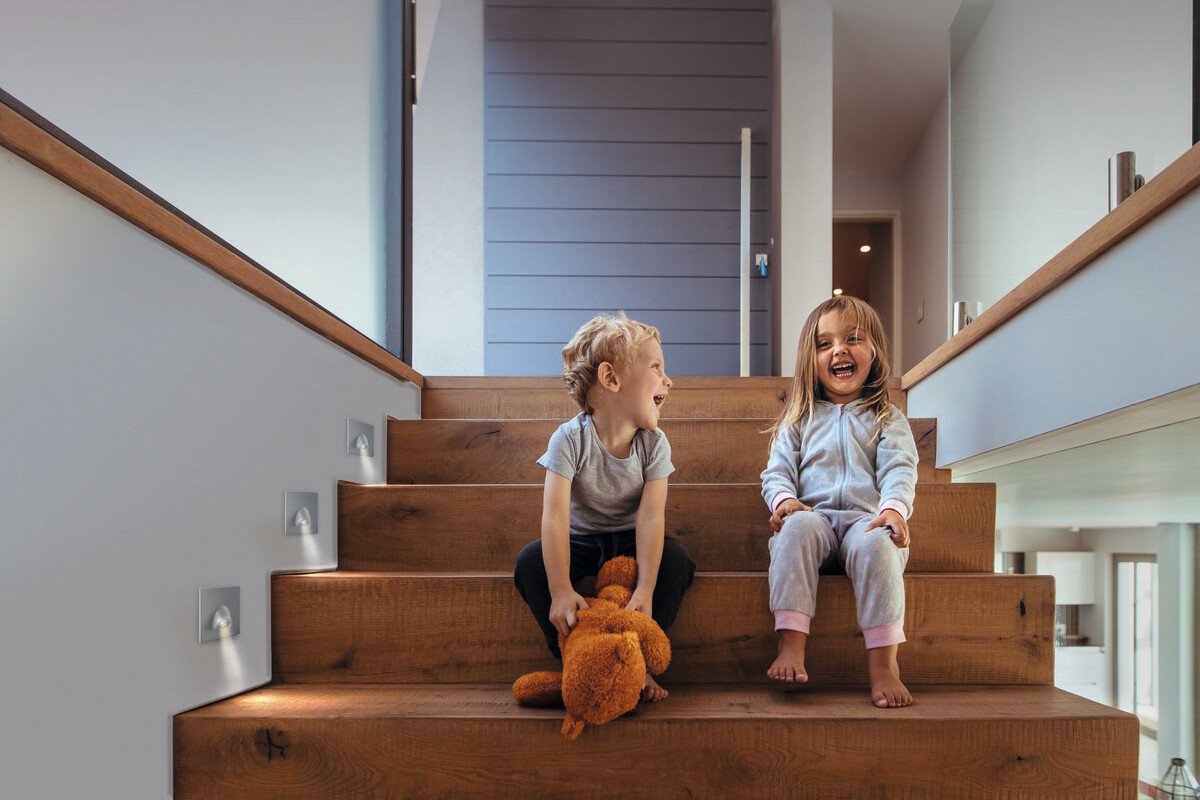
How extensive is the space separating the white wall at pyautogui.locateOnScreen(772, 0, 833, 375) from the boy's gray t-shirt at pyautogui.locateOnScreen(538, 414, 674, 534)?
2177 millimetres

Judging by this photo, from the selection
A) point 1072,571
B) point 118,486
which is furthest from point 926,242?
point 118,486

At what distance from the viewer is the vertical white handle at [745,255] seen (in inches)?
138

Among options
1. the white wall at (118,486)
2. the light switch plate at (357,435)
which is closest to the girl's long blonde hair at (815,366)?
the light switch plate at (357,435)

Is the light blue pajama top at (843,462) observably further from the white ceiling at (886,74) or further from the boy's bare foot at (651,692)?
the white ceiling at (886,74)

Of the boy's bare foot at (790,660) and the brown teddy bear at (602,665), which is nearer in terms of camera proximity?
the brown teddy bear at (602,665)

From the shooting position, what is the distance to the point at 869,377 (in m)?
1.77

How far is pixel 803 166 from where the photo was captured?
3.67 metres

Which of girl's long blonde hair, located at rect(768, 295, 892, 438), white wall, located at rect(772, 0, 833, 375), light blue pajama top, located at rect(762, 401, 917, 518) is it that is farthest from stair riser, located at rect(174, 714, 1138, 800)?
white wall, located at rect(772, 0, 833, 375)

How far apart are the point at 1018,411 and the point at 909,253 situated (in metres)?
4.43

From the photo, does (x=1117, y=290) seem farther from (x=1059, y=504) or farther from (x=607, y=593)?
(x=1059, y=504)

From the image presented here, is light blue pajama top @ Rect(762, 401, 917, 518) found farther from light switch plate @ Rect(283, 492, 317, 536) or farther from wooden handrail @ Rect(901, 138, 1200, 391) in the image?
Answer: light switch plate @ Rect(283, 492, 317, 536)

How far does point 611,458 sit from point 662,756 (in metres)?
0.53

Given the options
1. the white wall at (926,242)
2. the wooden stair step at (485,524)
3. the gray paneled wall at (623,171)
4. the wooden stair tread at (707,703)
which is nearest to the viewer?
the wooden stair tread at (707,703)

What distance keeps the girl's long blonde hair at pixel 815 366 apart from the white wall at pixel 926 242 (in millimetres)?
3024
